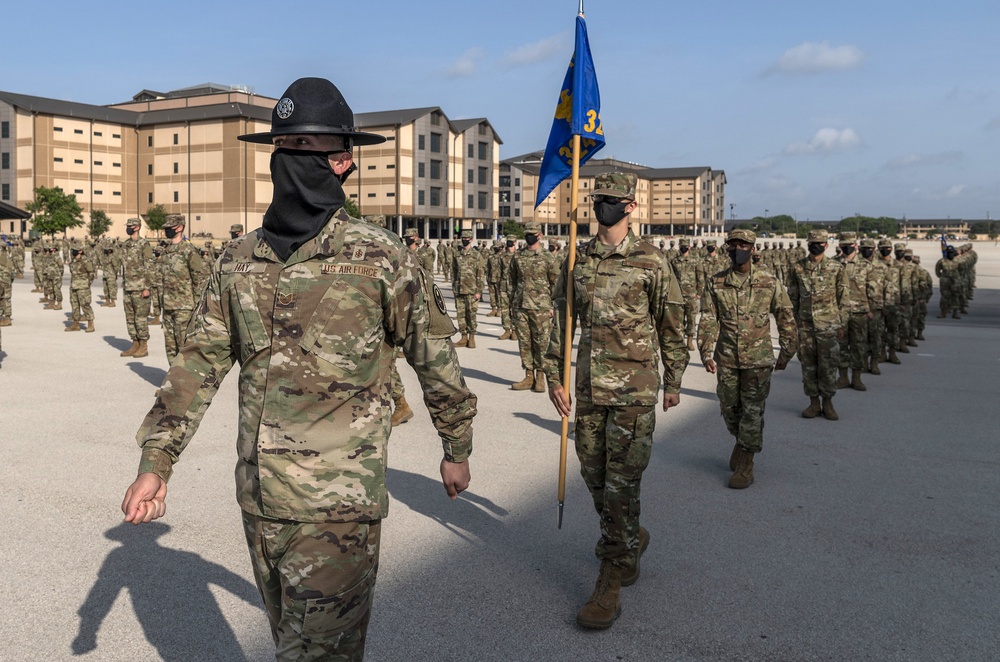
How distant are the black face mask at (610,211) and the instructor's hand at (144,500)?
309cm

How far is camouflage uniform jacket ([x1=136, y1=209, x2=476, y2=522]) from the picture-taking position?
2678mm

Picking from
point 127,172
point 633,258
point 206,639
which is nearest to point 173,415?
point 206,639

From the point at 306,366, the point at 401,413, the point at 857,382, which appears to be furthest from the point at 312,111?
the point at 857,382

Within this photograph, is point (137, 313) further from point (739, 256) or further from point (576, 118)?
point (576, 118)

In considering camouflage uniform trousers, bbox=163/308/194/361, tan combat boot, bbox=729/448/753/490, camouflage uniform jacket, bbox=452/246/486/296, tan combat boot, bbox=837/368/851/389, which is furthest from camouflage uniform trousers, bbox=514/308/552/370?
tan combat boot, bbox=729/448/753/490

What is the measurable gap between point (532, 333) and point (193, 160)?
74.5m

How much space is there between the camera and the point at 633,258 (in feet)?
16.4

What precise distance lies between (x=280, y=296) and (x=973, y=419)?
9.75 metres

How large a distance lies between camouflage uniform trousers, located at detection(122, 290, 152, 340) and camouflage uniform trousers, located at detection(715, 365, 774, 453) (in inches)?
406

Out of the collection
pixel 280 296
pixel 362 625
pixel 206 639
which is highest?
pixel 280 296

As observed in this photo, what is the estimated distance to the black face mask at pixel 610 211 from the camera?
496 centimetres

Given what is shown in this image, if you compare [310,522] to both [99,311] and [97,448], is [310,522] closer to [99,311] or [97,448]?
[97,448]

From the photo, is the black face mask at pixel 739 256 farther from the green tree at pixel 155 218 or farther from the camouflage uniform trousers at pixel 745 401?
the green tree at pixel 155 218

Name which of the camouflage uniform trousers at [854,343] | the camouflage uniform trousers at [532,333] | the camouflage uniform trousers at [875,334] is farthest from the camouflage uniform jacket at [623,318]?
Answer: the camouflage uniform trousers at [875,334]
